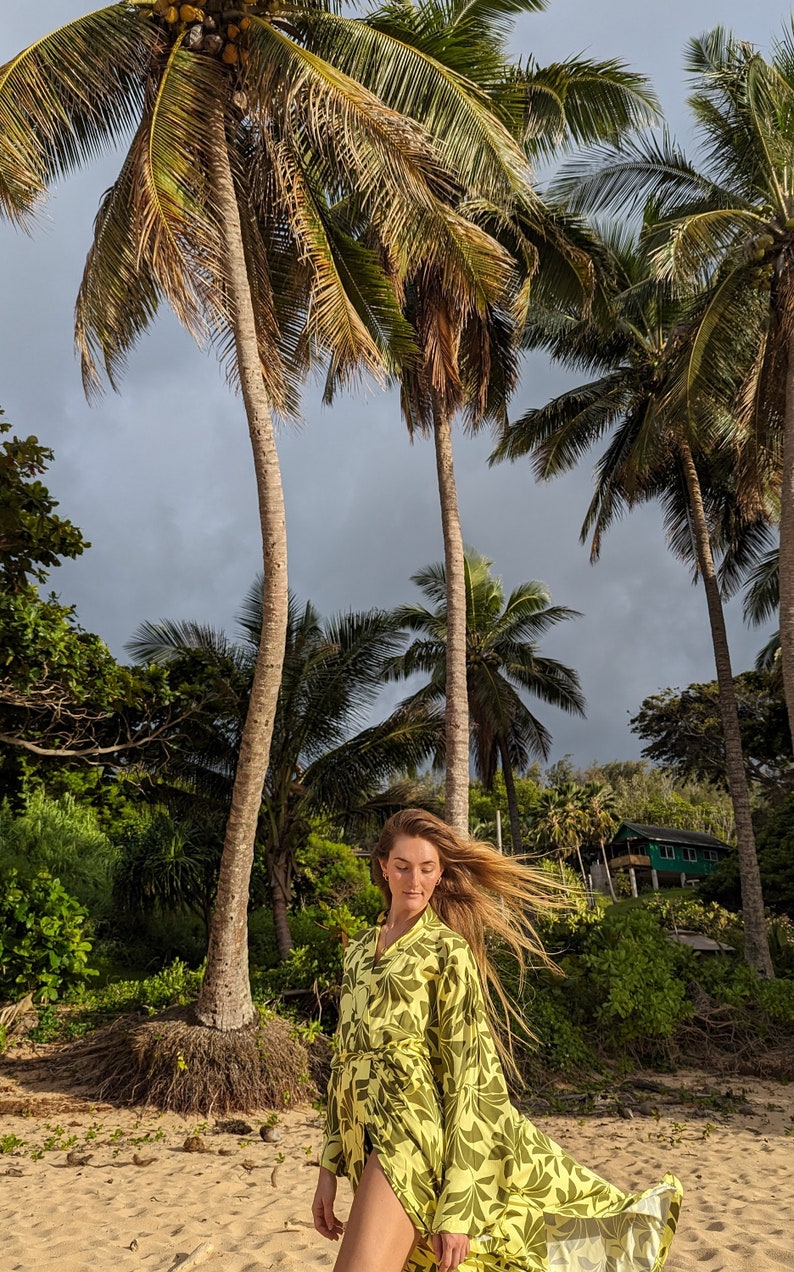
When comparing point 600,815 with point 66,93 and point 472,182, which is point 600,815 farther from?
point 66,93

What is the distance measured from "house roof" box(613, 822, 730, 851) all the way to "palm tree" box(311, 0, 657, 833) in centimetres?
3388

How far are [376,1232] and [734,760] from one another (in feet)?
49.1

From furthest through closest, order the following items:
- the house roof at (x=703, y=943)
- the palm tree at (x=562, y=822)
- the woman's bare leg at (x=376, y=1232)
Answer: the palm tree at (x=562, y=822) → the house roof at (x=703, y=943) → the woman's bare leg at (x=376, y=1232)

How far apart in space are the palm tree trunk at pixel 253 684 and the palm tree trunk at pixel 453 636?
10.8 feet

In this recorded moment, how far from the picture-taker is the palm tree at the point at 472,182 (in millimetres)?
10156

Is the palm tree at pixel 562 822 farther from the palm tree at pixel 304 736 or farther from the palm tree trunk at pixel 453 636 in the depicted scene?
the palm tree trunk at pixel 453 636

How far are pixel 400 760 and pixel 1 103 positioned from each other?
401 inches

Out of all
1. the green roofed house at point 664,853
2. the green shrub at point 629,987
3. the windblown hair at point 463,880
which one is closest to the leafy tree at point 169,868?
the green shrub at point 629,987

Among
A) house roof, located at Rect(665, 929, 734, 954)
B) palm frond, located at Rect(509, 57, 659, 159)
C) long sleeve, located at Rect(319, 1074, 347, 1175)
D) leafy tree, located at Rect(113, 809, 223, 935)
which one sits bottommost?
long sleeve, located at Rect(319, 1074, 347, 1175)

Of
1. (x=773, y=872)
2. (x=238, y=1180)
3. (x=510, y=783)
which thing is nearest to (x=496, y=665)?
(x=510, y=783)

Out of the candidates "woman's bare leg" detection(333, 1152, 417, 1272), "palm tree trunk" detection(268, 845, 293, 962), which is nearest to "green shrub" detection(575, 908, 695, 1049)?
"palm tree trunk" detection(268, 845, 293, 962)

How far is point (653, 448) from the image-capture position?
15.7m

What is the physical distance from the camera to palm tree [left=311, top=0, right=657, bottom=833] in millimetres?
10156

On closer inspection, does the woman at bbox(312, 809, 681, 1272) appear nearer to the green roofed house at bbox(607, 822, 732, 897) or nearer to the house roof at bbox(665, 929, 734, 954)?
the house roof at bbox(665, 929, 734, 954)
